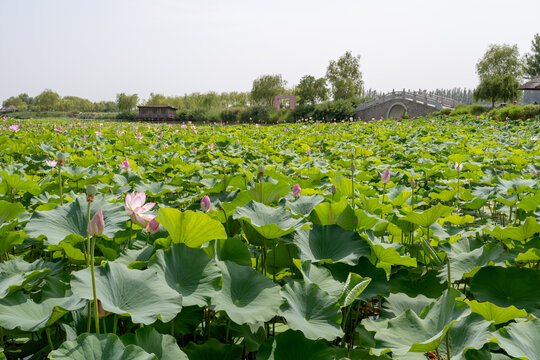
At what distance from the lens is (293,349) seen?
84 centimetres

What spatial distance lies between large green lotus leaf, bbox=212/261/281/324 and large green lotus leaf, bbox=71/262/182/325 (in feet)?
0.38

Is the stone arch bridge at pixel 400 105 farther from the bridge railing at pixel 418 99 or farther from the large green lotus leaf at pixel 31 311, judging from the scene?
the large green lotus leaf at pixel 31 311

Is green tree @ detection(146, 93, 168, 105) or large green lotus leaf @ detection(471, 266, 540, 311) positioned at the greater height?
green tree @ detection(146, 93, 168, 105)

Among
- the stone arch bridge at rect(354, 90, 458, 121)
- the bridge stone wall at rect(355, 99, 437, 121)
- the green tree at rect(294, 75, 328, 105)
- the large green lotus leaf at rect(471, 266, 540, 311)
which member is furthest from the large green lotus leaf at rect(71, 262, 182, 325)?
the green tree at rect(294, 75, 328, 105)

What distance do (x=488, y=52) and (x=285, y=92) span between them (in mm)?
26583

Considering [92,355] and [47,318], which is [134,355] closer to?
[92,355]

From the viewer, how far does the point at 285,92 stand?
184 feet

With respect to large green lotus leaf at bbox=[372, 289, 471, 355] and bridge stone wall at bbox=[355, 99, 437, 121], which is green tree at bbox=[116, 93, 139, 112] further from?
large green lotus leaf at bbox=[372, 289, 471, 355]

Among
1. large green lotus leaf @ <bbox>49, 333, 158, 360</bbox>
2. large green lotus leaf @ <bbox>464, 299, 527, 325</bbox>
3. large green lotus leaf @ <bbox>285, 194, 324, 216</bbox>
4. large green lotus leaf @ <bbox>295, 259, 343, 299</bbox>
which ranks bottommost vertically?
large green lotus leaf @ <bbox>464, 299, 527, 325</bbox>

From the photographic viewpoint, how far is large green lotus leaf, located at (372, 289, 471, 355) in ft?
2.70

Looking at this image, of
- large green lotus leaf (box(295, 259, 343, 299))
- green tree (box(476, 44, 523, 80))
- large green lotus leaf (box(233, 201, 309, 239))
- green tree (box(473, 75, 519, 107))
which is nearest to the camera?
large green lotus leaf (box(295, 259, 343, 299))

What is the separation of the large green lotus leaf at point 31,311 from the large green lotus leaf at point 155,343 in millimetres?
135

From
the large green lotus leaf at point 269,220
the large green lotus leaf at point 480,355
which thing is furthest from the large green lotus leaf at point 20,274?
the large green lotus leaf at point 480,355

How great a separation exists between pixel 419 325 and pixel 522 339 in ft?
0.67
